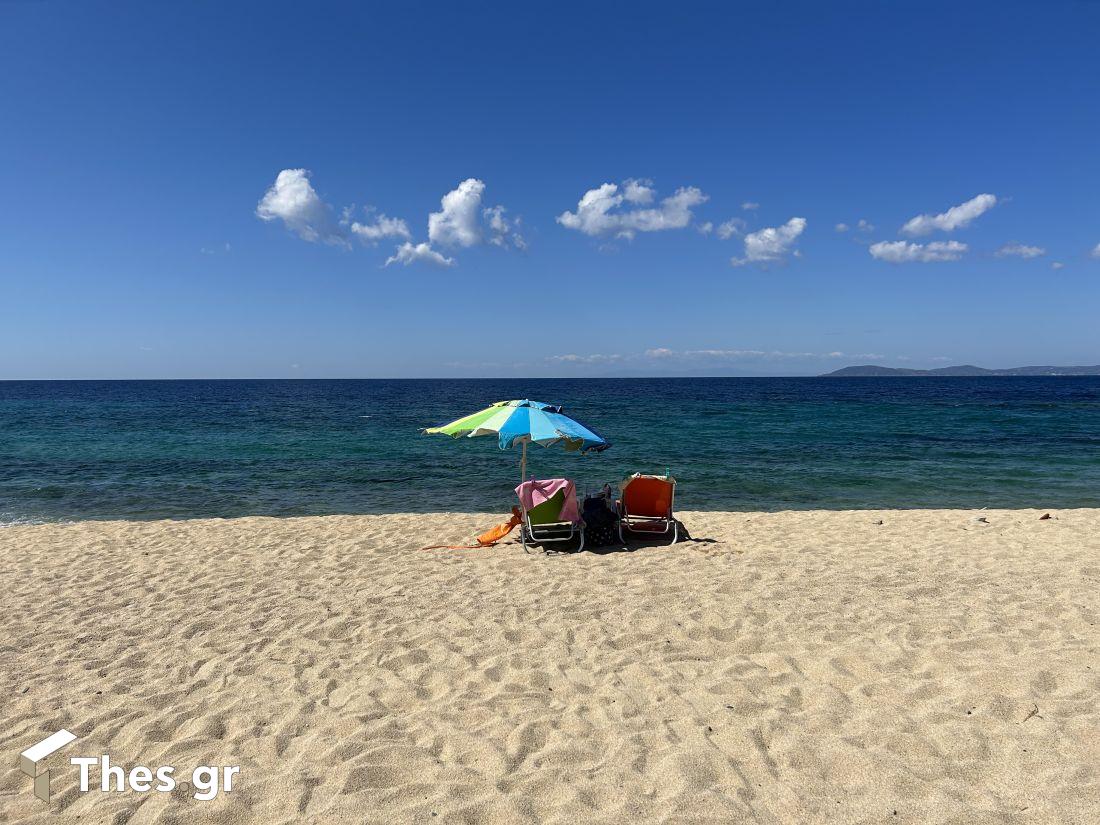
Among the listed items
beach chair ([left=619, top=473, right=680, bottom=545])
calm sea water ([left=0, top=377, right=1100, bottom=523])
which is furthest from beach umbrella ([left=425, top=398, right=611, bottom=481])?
calm sea water ([left=0, top=377, right=1100, bottom=523])

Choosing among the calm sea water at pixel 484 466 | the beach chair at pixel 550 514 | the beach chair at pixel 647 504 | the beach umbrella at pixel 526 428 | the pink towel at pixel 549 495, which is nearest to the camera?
the beach umbrella at pixel 526 428

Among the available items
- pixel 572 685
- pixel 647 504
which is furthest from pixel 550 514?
pixel 572 685

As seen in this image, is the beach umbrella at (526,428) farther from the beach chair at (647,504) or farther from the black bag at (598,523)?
the beach chair at (647,504)

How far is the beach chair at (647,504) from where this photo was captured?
30.5 feet

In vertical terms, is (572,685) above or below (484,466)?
above

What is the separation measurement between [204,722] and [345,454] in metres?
19.0

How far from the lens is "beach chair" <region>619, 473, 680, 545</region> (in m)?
9.29

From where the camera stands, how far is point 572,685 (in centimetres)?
457

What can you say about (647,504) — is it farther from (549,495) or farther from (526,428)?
(526,428)

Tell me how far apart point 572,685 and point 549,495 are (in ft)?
14.3

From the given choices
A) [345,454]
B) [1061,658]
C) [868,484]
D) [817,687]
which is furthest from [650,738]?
[345,454]

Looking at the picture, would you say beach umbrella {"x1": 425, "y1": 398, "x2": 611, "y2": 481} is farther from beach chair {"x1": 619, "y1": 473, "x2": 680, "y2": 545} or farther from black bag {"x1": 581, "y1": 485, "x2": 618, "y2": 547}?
beach chair {"x1": 619, "y1": 473, "x2": 680, "y2": 545}

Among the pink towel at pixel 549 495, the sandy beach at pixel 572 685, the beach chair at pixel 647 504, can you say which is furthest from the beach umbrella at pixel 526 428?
the sandy beach at pixel 572 685

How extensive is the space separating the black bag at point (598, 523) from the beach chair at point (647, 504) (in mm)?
325
